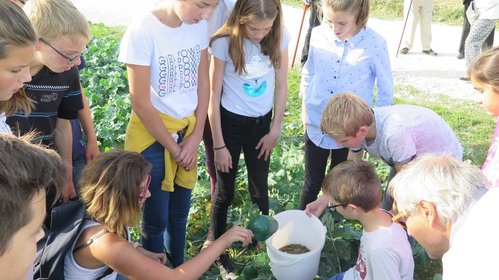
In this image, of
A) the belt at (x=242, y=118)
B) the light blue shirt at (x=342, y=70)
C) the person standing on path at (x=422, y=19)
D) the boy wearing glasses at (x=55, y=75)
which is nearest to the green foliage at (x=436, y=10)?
the person standing on path at (x=422, y=19)

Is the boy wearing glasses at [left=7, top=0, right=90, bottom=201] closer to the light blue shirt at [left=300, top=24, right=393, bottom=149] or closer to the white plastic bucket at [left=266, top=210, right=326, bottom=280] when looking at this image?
the white plastic bucket at [left=266, top=210, right=326, bottom=280]

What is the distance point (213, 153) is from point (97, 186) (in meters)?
1.16

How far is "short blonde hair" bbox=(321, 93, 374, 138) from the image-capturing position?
2.50 meters

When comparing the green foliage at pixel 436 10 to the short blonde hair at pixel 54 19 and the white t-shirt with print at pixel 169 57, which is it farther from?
the short blonde hair at pixel 54 19

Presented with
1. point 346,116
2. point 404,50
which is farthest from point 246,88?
point 404,50

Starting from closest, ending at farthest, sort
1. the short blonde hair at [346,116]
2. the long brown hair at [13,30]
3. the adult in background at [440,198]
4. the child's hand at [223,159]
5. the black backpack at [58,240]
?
the adult in background at [440,198] → the long brown hair at [13,30] → the black backpack at [58,240] → the short blonde hair at [346,116] → the child's hand at [223,159]

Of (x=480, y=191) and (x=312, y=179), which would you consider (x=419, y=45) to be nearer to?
(x=312, y=179)

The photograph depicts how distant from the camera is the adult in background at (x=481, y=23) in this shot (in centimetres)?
566

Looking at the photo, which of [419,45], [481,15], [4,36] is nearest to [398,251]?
[4,36]

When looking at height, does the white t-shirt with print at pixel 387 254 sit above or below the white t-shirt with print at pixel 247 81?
below

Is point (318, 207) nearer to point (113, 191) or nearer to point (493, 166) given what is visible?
point (493, 166)

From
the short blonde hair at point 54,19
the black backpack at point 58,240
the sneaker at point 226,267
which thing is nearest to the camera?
the black backpack at point 58,240

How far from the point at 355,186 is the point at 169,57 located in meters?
1.13

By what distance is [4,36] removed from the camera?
5.90 feet
